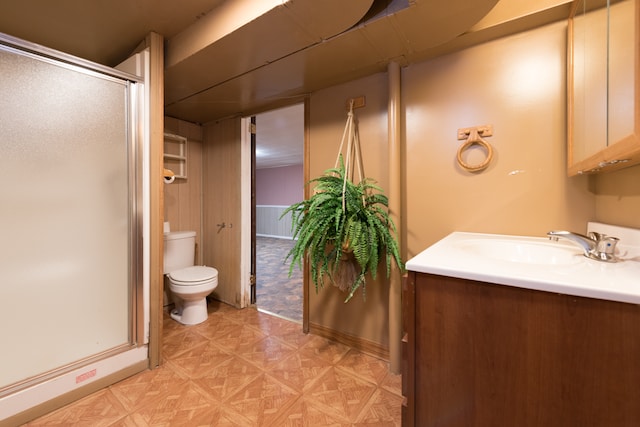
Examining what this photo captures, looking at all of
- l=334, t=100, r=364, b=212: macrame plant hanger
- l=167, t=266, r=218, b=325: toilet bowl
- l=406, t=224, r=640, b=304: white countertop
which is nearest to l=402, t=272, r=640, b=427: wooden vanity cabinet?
l=406, t=224, r=640, b=304: white countertop

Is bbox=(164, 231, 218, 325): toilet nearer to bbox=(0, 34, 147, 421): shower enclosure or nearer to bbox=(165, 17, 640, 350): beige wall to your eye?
bbox=(0, 34, 147, 421): shower enclosure

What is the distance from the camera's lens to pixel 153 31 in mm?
1562

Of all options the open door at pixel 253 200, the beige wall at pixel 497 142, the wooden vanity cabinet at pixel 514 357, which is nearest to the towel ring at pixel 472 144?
the beige wall at pixel 497 142

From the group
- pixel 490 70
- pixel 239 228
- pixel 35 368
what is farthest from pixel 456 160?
pixel 35 368

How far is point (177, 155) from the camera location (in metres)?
2.58

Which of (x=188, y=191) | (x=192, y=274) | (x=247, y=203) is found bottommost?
(x=192, y=274)

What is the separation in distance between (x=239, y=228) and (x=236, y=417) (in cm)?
160

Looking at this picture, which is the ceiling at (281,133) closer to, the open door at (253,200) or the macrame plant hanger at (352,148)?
the open door at (253,200)

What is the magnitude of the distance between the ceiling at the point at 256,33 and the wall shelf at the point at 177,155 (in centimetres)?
73

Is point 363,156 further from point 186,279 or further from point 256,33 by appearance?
point 186,279

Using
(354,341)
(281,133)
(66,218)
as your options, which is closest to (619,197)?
(354,341)

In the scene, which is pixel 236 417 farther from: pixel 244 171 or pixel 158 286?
pixel 244 171

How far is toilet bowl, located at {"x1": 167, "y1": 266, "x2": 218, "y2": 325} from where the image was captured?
2111 mm

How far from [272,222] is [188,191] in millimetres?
4660
